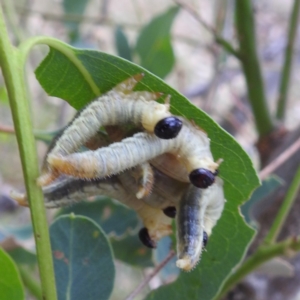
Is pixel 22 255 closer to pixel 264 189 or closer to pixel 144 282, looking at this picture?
pixel 144 282

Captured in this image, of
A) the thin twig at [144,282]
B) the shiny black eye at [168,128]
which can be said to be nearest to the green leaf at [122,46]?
the thin twig at [144,282]

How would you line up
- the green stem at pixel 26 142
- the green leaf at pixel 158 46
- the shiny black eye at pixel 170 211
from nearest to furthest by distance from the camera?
the green stem at pixel 26 142 → the shiny black eye at pixel 170 211 → the green leaf at pixel 158 46

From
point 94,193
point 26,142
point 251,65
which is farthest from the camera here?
point 251,65

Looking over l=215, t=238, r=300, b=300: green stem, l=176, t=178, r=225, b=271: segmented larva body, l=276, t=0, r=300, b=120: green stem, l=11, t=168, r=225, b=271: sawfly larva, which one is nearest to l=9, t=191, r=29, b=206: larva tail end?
l=11, t=168, r=225, b=271: sawfly larva

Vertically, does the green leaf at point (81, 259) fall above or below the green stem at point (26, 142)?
below

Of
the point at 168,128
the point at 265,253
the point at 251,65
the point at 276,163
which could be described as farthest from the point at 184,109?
the point at 251,65

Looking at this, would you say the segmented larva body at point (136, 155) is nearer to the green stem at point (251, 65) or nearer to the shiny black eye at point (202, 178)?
the shiny black eye at point (202, 178)

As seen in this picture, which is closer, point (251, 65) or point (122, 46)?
point (251, 65)
